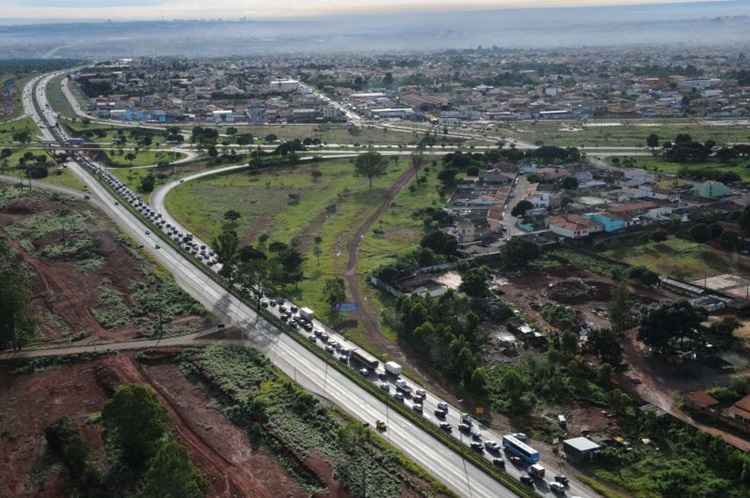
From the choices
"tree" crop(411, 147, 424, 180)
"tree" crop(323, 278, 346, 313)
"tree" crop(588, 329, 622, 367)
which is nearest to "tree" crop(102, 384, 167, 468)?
"tree" crop(323, 278, 346, 313)

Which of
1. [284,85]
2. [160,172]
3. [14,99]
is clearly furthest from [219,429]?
[284,85]

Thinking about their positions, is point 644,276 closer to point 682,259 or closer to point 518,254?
point 682,259

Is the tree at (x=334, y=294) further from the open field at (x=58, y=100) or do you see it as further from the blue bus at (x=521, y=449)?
the open field at (x=58, y=100)

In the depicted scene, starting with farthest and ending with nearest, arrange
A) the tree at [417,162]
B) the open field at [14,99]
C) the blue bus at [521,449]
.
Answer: the open field at [14,99] < the tree at [417,162] < the blue bus at [521,449]

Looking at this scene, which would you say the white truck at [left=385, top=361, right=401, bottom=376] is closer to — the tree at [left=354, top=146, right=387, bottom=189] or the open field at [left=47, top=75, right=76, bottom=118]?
the tree at [left=354, top=146, right=387, bottom=189]

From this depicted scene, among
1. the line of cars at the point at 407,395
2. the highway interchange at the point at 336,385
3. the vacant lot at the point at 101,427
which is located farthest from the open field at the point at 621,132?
the vacant lot at the point at 101,427

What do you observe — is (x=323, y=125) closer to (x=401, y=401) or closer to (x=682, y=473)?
(x=401, y=401)
